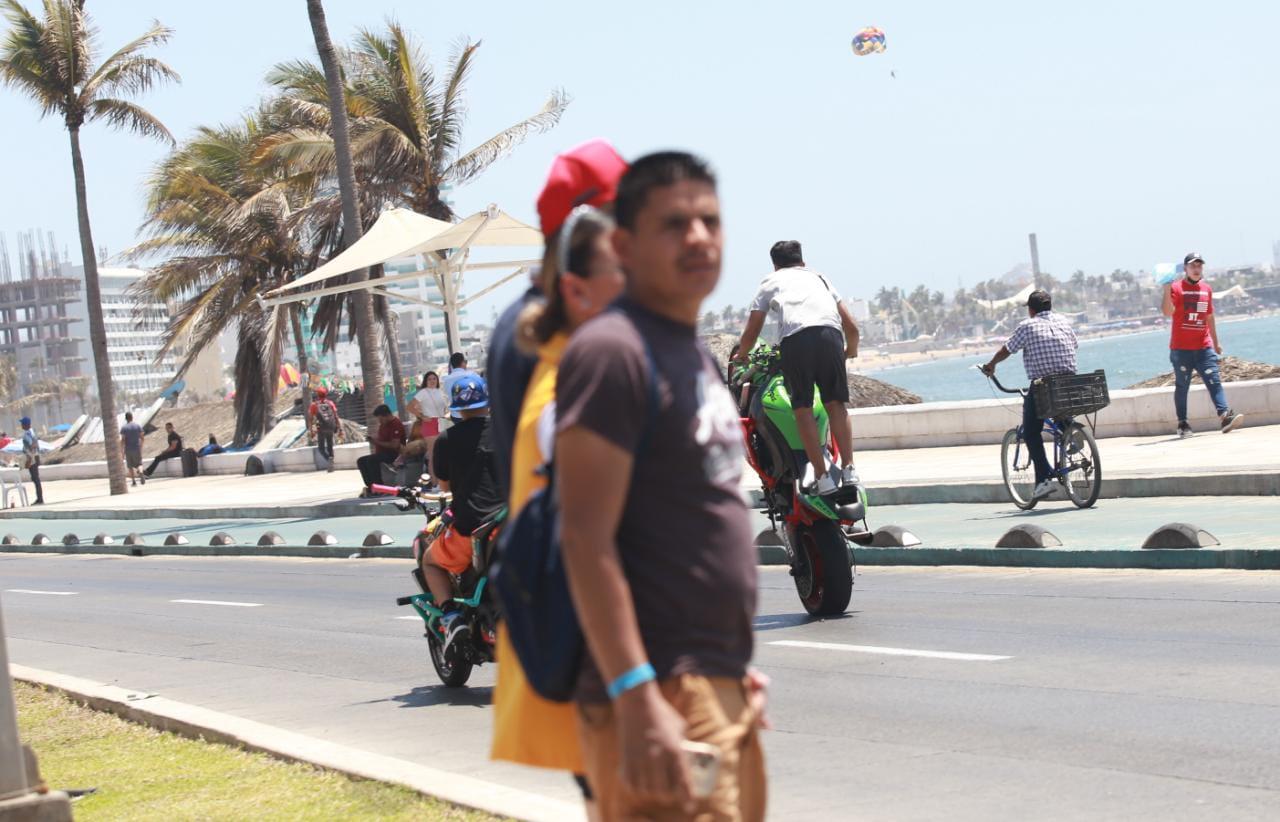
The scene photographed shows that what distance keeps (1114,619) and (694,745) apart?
22.4ft

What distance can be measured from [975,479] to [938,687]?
29.0 ft

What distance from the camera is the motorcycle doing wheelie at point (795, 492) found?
9.89 metres

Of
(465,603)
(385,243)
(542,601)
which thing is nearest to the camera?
(542,601)

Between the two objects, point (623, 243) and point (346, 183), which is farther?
point (346, 183)

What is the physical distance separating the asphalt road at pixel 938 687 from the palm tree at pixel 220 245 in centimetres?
3192

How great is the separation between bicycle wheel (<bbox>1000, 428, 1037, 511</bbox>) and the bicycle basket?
2.42ft

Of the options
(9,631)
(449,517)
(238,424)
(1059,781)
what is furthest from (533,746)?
(238,424)

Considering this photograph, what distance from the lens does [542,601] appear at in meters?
3.24

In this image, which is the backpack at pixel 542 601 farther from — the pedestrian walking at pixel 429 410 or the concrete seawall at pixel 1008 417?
the pedestrian walking at pixel 429 410

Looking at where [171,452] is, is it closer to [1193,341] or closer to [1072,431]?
[1193,341]

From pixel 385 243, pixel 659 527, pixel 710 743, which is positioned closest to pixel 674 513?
pixel 659 527

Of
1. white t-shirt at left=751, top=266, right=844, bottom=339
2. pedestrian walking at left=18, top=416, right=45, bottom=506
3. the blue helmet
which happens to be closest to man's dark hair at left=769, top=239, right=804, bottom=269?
white t-shirt at left=751, top=266, right=844, bottom=339

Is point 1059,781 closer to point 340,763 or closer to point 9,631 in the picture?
point 340,763

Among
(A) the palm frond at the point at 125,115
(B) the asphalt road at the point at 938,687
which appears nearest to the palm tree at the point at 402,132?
(A) the palm frond at the point at 125,115
